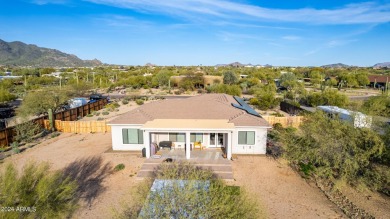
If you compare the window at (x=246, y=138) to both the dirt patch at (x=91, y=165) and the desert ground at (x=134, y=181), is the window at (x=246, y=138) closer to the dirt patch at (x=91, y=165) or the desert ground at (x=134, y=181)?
the desert ground at (x=134, y=181)

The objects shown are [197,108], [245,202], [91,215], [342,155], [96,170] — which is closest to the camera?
[245,202]

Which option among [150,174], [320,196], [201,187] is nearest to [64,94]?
[150,174]

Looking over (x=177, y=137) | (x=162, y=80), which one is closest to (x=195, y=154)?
(x=177, y=137)

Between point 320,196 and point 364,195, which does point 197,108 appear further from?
point 364,195

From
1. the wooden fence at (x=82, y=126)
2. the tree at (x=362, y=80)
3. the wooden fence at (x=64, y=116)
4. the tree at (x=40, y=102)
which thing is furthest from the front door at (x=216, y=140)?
the tree at (x=362, y=80)

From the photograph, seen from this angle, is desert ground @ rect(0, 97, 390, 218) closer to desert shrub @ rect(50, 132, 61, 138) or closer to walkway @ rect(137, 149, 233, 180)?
walkway @ rect(137, 149, 233, 180)
